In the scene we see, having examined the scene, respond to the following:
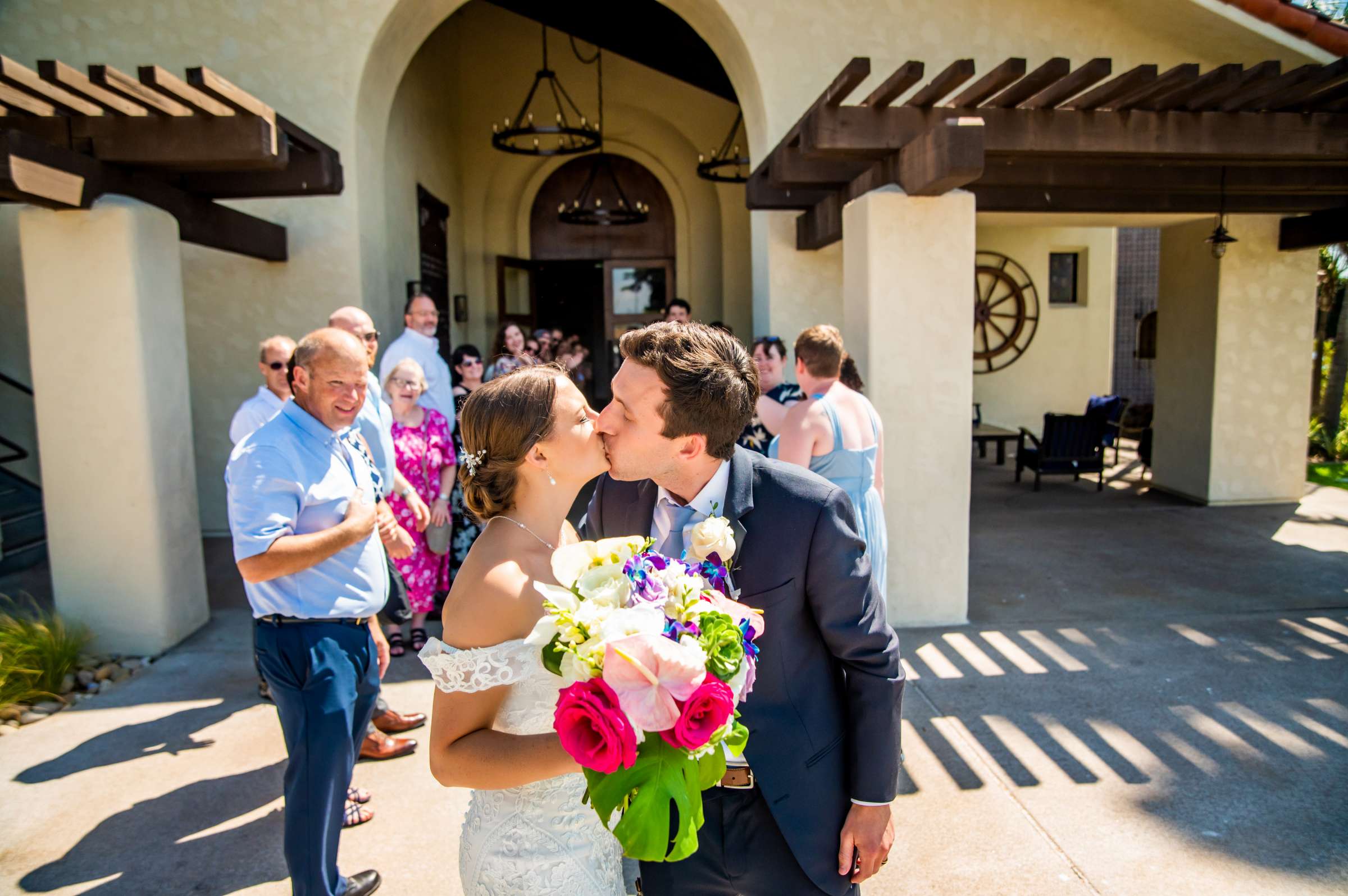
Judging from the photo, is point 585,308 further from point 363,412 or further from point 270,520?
point 270,520

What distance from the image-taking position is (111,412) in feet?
16.9

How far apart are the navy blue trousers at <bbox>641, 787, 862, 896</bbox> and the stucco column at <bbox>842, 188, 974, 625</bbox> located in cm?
368

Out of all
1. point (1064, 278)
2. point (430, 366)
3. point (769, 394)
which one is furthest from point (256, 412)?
point (1064, 278)

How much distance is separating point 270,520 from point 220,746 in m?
2.14

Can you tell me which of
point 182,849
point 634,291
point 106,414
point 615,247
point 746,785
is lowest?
point 182,849

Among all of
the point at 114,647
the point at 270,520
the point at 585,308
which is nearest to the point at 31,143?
the point at 114,647

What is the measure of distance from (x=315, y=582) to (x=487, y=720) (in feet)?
3.97

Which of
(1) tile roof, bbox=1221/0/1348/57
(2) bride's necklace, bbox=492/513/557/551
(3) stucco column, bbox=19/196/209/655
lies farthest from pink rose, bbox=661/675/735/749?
(1) tile roof, bbox=1221/0/1348/57

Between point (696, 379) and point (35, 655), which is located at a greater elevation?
point (696, 379)

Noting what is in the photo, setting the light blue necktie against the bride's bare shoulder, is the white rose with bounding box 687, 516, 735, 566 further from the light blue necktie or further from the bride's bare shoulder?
the bride's bare shoulder

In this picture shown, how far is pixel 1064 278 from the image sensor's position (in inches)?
539

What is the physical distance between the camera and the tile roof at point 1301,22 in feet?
22.8

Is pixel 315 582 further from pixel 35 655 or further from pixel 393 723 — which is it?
pixel 35 655

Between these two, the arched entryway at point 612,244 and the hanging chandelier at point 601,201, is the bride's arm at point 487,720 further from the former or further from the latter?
the arched entryway at point 612,244
